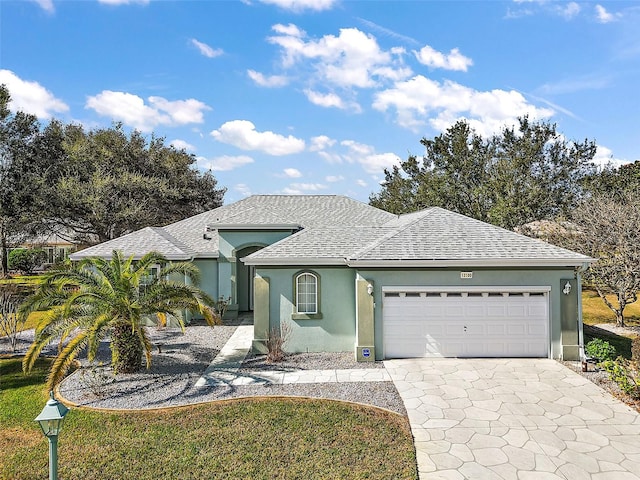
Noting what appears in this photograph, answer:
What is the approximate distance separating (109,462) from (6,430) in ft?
11.3

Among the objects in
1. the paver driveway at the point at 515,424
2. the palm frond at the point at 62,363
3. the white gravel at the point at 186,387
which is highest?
the palm frond at the point at 62,363

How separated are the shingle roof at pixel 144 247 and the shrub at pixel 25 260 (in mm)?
32229

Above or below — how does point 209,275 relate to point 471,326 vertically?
above

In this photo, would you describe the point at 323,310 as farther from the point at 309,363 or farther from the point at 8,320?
the point at 8,320

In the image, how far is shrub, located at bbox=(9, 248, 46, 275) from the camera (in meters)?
44.3

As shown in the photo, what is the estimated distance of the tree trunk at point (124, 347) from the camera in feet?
38.3

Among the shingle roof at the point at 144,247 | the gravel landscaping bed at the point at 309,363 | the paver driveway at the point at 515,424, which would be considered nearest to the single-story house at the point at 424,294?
the gravel landscaping bed at the point at 309,363

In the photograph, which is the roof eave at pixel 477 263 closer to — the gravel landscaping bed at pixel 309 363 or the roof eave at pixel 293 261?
the roof eave at pixel 293 261

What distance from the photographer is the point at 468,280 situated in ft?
42.9

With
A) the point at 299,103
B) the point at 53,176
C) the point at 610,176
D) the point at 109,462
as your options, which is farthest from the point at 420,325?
the point at 53,176

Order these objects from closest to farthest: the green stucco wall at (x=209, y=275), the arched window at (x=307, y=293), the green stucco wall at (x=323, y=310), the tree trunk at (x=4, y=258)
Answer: the green stucco wall at (x=323, y=310) < the arched window at (x=307, y=293) < the green stucco wall at (x=209, y=275) < the tree trunk at (x=4, y=258)

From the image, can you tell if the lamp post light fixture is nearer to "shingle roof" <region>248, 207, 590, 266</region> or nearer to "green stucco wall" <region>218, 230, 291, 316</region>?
"shingle roof" <region>248, 207, 590, 266</region>

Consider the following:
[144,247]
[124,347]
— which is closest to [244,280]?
[144,247]

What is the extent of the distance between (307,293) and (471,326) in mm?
5939
